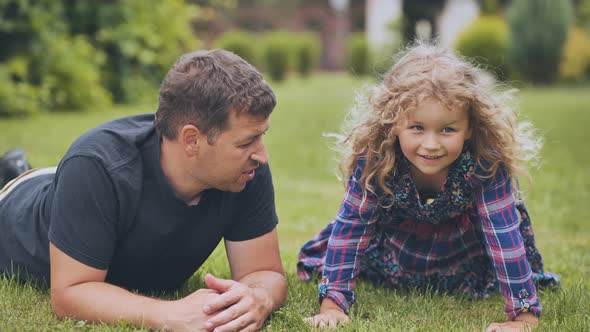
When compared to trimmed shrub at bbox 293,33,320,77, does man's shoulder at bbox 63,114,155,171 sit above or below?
above

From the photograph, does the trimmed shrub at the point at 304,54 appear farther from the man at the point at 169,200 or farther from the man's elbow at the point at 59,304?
the man's elbow at the point at 59,304

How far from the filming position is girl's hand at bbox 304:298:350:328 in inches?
106

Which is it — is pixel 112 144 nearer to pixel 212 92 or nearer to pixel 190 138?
pixel 190 138

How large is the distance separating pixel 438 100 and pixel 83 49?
9957 millimetres

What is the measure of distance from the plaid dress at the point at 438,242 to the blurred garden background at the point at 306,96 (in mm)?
126

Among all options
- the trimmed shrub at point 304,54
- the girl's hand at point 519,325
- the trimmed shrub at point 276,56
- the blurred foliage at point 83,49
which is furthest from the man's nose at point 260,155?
the trimmed shrub at point 304,54

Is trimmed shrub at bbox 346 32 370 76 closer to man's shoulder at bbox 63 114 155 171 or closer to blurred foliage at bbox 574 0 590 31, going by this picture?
blurred foliage at bbox 574 0 590 31

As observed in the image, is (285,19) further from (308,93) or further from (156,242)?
(156,242)

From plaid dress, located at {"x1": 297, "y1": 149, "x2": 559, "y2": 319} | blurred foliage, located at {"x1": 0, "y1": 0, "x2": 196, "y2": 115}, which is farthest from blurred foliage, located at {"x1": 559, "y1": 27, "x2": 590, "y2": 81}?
plaid dress, located at {"x1": 297, "y1": 149, "x2": 559, "y2": 319}

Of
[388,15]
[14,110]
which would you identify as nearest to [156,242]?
[14,110]

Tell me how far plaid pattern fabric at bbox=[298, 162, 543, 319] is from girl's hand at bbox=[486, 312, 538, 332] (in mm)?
25

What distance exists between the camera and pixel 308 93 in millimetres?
17047

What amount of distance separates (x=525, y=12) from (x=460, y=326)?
16460 mm

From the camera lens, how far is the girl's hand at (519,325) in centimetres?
268
